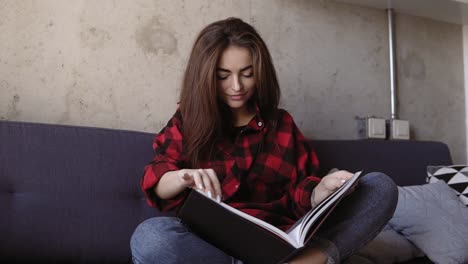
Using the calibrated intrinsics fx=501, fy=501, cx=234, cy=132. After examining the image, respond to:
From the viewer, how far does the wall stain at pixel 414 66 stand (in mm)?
2361

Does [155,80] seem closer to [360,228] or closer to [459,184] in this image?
[360,228]

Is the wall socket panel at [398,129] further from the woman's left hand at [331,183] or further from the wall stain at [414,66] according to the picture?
the woman's left hand at [331,183]

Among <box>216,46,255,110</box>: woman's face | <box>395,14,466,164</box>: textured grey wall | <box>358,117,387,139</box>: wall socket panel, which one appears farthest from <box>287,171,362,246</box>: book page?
<box>395,14,466,164</box>: textured grey wall

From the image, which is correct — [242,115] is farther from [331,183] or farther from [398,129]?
Answer: [398,129]

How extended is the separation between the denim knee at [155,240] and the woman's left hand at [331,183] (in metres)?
0.33

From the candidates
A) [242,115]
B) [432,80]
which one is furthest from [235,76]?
[432,80]

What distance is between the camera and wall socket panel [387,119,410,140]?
2.22 metres

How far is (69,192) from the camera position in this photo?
4.37 ft

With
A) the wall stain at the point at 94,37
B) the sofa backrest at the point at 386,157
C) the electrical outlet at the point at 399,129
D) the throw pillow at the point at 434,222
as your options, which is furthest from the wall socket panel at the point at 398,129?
the wall stain at the point at 94,37

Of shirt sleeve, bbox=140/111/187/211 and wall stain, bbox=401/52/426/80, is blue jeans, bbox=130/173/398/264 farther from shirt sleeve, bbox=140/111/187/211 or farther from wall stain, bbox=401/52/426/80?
wall stain, bbox=401/52/426/80

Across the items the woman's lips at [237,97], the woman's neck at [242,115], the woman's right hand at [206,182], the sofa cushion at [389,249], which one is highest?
the woman's lips at [237,97]

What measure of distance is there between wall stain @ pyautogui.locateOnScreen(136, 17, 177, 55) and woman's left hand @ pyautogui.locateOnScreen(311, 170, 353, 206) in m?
0.84

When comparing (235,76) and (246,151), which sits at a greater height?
(235,76)

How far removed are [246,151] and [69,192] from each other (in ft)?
1.58
